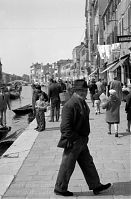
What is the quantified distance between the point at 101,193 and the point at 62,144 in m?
0.99

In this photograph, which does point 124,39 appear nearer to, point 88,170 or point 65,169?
point 88,170

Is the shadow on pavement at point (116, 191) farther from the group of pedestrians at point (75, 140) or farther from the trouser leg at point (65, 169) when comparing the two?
the trouser leg at point (65, 169)

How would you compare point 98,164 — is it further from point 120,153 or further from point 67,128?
point 67,128

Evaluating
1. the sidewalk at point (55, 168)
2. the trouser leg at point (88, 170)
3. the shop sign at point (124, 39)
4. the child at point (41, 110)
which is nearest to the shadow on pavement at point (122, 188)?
the sidewalk at point (55, 168)

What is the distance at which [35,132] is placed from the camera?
13.2m

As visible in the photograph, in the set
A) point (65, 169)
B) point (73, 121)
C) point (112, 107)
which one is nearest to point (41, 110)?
point (112, 107)

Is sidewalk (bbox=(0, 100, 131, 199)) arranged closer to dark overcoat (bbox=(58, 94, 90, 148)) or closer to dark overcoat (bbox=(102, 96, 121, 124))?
dark overcoat (bbox=(102, 96, 121, 124))

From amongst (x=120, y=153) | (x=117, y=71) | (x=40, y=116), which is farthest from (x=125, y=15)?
(x=120, y=153)

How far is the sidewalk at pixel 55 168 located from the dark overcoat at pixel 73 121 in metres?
0.90

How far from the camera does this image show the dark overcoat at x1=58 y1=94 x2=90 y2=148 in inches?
223

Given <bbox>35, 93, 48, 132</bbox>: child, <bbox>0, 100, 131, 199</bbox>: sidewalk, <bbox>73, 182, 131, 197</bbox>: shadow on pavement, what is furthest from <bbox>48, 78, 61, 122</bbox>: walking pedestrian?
<bbox>73, 182, 131, 197</bbox>: shadow on pavement

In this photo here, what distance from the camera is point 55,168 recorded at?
762 cm

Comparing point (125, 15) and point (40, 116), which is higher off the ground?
point (125, 15)

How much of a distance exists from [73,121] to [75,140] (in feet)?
0.94
